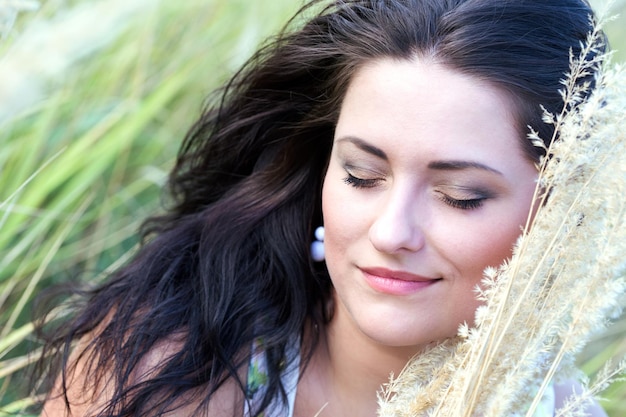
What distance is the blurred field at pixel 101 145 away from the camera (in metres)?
2.30

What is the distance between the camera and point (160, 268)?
89.0 inches

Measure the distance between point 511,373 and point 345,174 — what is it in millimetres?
701

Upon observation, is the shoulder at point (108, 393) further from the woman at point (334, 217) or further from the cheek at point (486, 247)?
the cheek at point (486, 247)

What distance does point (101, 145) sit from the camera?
2.57m

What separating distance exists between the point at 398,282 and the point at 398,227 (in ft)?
0.47

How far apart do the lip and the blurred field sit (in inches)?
29.7

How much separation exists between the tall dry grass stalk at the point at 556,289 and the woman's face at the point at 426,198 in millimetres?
274

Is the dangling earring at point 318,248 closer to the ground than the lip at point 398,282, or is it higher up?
closer to the ground

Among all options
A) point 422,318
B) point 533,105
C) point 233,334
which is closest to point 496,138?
point 533,105

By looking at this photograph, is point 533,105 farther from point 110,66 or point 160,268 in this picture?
point 110,66

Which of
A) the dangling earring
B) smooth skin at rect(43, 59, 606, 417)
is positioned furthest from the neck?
smooth skin at rect(43, 59, 606, 417)

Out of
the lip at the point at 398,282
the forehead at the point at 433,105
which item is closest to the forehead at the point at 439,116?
the forehead at the point at 433,105

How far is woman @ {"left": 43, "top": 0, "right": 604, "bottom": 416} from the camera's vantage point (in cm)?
174

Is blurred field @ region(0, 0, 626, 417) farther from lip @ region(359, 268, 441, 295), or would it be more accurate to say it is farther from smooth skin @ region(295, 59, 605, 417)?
lip @ region(359, 268, 441, 295)
